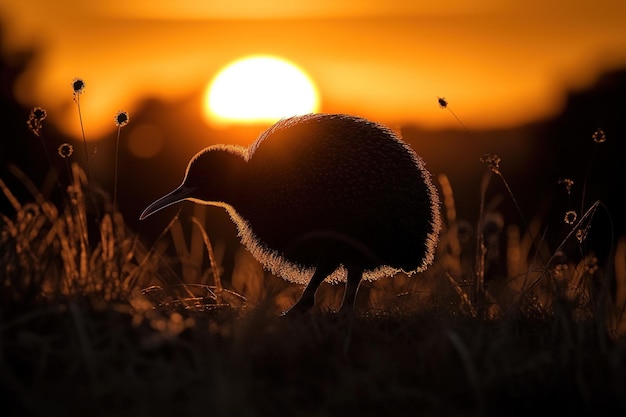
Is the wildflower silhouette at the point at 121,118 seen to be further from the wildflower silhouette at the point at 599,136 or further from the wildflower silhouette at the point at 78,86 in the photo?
the wildflower silhouette at the point at 599,136

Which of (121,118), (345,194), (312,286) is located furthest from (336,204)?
(121,118)

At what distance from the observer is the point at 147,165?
85.8ft

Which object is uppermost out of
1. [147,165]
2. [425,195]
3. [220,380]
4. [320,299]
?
[425,195]

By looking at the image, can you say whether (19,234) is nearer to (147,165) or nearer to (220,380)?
(220,380)

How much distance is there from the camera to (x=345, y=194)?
5125 mm

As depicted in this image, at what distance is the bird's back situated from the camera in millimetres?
5137

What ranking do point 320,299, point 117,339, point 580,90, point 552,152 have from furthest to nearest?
point 580,90, point 552,152, point 320,299, point 117,339

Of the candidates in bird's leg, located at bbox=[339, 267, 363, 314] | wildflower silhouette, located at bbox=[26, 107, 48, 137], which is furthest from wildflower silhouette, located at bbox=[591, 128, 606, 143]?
wildflower silhouette, located at bbox=[26, 107, 48, 137]

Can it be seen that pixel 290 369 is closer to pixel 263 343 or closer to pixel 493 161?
pixel 263 343

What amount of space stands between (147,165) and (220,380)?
77.2 ft

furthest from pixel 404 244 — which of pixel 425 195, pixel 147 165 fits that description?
pixel 147 165

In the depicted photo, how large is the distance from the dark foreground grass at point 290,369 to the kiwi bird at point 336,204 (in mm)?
1011

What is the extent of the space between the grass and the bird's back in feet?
0.89

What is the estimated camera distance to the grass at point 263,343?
3275mm
